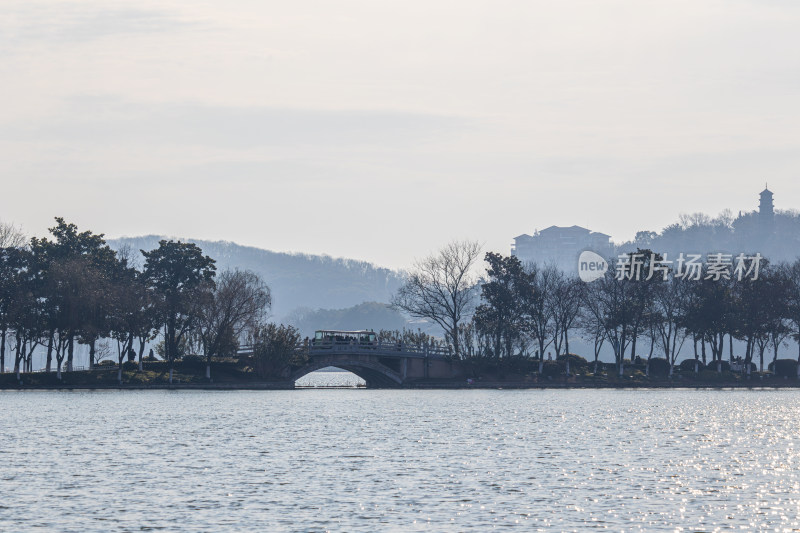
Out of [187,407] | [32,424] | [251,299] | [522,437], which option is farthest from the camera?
[251,299]

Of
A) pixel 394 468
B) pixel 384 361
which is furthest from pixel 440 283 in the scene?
pixel 394 468

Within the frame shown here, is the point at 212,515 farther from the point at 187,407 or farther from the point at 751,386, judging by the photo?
the point at 751,386

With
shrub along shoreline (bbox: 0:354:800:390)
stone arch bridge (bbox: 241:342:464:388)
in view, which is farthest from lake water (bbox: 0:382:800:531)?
stone arch bridge (bbox: 241:342:464:388)

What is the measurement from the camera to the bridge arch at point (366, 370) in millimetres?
130500

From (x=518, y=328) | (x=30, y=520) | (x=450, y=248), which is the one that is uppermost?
(x=450, y=248)

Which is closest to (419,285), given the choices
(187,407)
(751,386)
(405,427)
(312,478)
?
(751,386)

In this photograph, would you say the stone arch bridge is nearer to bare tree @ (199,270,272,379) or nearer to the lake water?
bare tree @ (199,270,272,379)

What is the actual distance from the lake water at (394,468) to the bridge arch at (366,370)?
34514 millimetres

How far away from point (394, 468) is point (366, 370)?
85627 mm

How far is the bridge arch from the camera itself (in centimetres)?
13050

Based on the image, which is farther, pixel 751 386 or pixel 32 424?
pixel 751 386

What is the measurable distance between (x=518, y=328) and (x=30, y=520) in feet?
353

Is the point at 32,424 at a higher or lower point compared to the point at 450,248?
lower

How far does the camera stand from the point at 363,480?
47.2 meters
